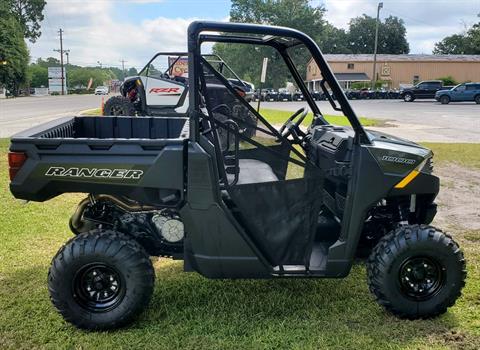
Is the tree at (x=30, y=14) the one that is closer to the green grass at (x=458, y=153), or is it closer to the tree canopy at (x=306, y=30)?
the tree canopy at (x=306, y=30)

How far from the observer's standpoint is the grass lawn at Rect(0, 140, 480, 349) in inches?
122

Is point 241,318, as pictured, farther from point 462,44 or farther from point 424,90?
point 462,44

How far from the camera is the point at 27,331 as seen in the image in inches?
127

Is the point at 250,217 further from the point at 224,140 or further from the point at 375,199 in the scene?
the point at 375,199

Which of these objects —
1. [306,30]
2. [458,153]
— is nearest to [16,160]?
[458,153]

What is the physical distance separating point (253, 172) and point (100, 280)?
1252 millimetres

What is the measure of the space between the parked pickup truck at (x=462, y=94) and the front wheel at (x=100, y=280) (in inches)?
1373

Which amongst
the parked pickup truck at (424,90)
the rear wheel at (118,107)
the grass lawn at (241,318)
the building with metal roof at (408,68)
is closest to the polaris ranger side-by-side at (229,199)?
the grass lawn at (241,318)

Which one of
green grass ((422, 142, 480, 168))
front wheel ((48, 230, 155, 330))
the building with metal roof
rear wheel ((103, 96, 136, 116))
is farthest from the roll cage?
the building with metal roof

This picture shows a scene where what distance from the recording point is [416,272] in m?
3.38

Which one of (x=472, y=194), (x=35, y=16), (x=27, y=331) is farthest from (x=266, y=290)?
(x=35, y=16)

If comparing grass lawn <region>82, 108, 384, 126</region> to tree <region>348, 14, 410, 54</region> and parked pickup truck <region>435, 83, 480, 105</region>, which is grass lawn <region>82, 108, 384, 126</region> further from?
tree <region>348, 14, 410, 54</region>

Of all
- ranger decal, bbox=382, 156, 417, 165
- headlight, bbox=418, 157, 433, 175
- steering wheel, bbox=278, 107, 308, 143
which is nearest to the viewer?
ranger decal, bbox=382, 156, 417, 165

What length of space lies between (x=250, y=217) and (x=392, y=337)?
1.19 m
